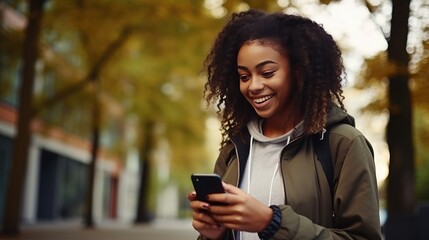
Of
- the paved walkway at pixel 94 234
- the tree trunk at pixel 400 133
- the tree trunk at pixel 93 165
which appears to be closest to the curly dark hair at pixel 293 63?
the tree trunk at pixel 400 133

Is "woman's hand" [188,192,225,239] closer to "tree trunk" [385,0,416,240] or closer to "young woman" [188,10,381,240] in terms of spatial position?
"young woman" [188,10,381,240]

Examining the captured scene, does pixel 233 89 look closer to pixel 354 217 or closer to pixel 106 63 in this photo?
pixel 354 217

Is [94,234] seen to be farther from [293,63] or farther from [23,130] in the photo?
[293,63]

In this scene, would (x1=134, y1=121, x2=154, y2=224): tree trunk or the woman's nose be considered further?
(x1=134, y1=121, x2=154, y2=224): tree trunk

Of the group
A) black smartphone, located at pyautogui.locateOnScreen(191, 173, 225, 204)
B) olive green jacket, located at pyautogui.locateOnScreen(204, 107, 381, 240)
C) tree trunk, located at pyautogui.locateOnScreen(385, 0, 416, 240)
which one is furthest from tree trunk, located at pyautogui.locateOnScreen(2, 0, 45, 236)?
black smartphone, located at pyautogui.locateOnScreen(191, 173, 225, 204)

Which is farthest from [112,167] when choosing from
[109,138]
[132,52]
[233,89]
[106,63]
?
[233,89]

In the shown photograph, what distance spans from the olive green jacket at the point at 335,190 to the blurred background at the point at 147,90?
477mm

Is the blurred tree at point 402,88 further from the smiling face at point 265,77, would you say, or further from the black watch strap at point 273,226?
the black watch strap at point 273,226

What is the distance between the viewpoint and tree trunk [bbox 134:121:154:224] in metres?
29.6

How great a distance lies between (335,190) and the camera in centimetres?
191

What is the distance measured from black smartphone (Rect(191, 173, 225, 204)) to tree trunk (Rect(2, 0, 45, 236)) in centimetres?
1515

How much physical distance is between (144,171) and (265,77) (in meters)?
30.8

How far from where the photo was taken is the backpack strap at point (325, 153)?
193 centimetres

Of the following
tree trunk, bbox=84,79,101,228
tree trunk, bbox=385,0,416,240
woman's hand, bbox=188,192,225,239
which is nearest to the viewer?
woman's hand, bbox=188,192,225,239
